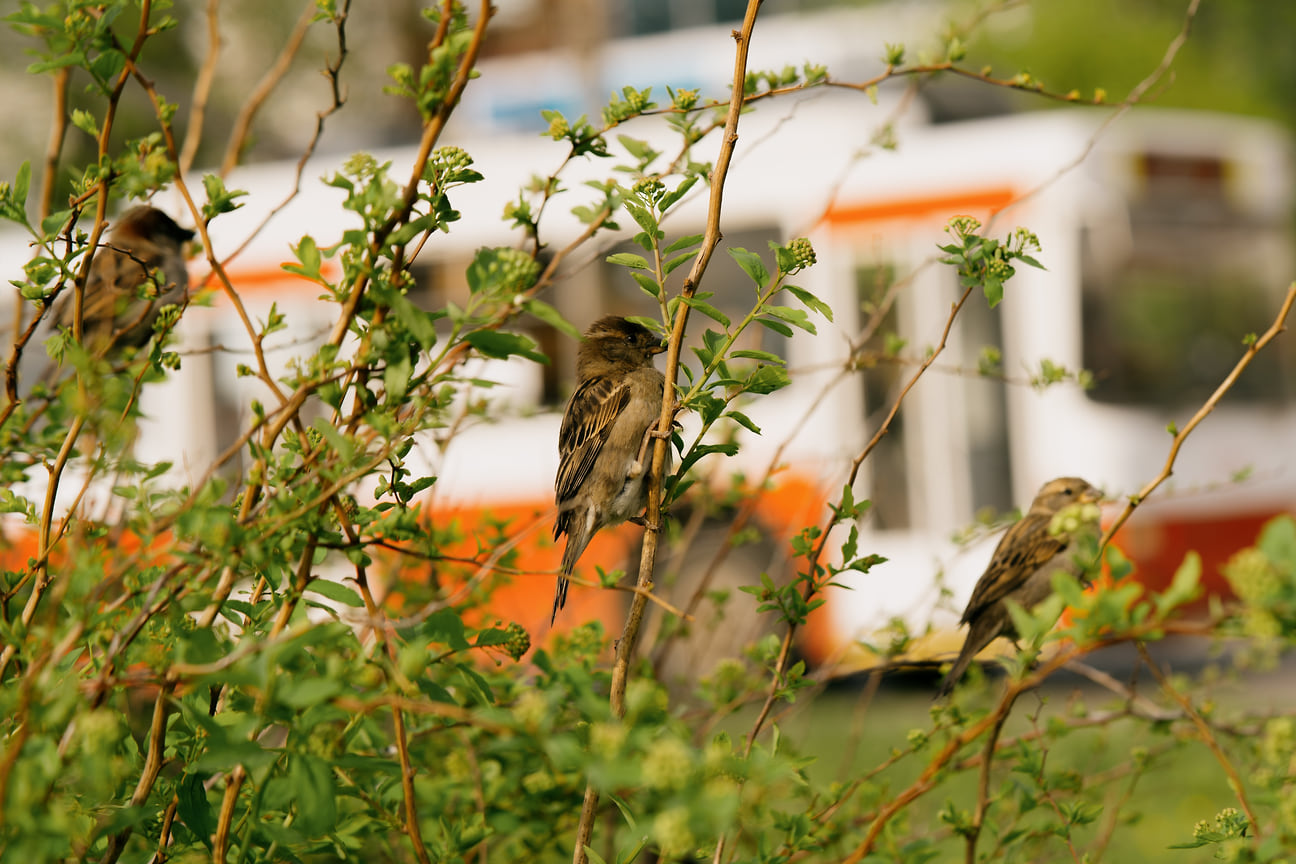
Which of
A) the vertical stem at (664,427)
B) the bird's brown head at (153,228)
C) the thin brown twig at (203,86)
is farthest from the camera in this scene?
the bird's brown head at (153,228)

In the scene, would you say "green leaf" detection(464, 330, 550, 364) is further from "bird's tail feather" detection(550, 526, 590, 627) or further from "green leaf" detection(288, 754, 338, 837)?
"bird's tail feather" detection(550, 526, 590, 627)

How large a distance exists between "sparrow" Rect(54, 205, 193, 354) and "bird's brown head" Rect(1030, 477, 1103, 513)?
2245mm

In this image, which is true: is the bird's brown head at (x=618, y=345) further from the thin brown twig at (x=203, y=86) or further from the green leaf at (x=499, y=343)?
the green leaf at (x=499, y=343)

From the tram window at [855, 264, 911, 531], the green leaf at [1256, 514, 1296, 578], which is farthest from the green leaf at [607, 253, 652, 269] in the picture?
the tram window at [855, 264, 911, 531]

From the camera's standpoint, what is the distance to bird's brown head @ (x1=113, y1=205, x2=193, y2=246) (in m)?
4.29

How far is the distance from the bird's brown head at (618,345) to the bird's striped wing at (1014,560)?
4.11ft

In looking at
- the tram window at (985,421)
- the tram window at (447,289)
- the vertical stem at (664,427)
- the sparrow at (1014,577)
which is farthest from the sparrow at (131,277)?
the tram window at (985,421)

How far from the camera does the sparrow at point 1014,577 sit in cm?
303

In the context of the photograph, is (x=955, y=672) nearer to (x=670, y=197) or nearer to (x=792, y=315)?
(x=792, y=315)

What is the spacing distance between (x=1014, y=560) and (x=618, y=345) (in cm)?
142

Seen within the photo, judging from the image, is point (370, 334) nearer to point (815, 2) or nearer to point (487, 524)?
point (487, 524)

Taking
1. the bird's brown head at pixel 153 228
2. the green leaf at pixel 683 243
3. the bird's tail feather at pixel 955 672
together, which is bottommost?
the bird's tail feather at pixel 955 672

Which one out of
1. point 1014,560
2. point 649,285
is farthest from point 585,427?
point 649,285

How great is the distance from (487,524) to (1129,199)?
24.9 ft
